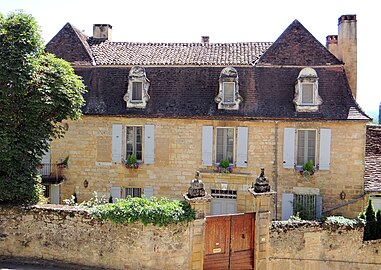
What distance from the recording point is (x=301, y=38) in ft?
59.6

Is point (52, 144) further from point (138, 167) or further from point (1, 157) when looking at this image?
A: point (1, 157)

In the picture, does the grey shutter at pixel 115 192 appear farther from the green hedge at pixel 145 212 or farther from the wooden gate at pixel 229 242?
the wooden gate at pixel 229 242

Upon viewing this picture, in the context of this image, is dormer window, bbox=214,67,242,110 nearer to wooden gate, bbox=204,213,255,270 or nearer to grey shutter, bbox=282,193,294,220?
grey shutter, bbox=282,193,294,220

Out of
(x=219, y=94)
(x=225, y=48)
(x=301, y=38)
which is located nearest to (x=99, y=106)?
(x=219, y=94)

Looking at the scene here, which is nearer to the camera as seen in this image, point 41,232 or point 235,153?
point 41,232

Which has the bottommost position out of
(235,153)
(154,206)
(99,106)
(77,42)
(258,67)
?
(154,206)

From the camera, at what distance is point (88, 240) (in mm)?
11156

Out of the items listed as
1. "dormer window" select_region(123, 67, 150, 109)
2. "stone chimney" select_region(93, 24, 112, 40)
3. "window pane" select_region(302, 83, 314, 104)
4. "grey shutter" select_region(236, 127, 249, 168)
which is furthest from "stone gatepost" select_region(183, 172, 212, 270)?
"stone chimney" select_region(93, 24, 112, 40)

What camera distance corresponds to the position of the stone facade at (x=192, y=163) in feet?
54.4

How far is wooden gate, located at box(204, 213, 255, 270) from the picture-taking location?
11.4m

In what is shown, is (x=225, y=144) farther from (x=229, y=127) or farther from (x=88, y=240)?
(x=88, y=240)

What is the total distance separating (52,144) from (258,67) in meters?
9.92

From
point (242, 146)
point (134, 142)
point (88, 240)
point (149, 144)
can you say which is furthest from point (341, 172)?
point (88, 240)

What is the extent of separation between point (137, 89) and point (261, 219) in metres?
8.83
